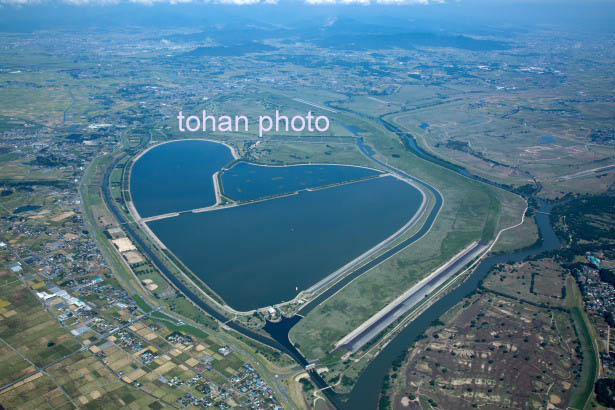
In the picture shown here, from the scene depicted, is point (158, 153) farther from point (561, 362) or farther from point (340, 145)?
point (561, 362)

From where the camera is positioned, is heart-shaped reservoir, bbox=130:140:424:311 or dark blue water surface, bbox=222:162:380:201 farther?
dark blue water surface, bbox=222:162:380:201

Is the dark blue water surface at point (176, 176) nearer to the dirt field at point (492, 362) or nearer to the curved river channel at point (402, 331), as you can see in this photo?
the curved river channel at point (402, 331)

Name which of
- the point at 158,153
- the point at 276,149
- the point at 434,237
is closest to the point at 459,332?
the point at 434,237

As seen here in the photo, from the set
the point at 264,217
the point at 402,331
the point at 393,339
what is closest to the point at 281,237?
the point at 264,217

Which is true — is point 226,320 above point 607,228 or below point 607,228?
below

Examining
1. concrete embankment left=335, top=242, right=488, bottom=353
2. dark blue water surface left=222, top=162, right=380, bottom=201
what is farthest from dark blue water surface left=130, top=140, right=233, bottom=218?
concrete embankment left=335, top=242, right=488, bottom=353

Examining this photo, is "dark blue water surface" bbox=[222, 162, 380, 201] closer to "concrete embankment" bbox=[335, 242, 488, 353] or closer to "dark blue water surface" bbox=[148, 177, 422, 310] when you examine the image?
"dark blue water surface" bbox=[148, 177, 422, 310]

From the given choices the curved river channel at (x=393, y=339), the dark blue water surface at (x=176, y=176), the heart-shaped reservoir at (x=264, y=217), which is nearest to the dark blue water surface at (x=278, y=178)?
the heart-shaped reservoir at (x=264, y=217)
